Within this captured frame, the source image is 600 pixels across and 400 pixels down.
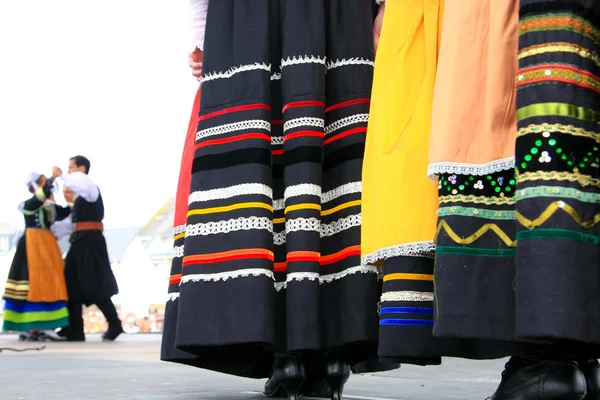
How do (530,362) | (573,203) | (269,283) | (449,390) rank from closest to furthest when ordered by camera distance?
(573,203)
(530,362)
(269,283)
(449,390)

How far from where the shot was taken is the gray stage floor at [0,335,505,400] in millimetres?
2895

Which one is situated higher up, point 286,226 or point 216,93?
point 216,93

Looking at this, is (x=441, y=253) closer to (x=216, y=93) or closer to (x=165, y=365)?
(x=216, y=93)

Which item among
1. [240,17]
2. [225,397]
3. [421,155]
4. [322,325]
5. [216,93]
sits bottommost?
[225,397]

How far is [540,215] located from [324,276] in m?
0.91

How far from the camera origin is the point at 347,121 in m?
2.64

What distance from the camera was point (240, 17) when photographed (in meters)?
2.70

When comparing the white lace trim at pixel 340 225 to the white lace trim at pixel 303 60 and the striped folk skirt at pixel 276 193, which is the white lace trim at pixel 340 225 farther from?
the white lace trim at pixel 303 60

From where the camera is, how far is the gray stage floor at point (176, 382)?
2895 millimetres

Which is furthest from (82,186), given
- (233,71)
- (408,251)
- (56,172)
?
(408,251)

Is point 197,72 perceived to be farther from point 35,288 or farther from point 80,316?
point 80,316

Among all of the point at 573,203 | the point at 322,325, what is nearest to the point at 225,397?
the point at 322,325

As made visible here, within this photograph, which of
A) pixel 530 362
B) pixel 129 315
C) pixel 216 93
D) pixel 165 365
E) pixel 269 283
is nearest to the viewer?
pixel 530 362

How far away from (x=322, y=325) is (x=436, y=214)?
0.54 m
